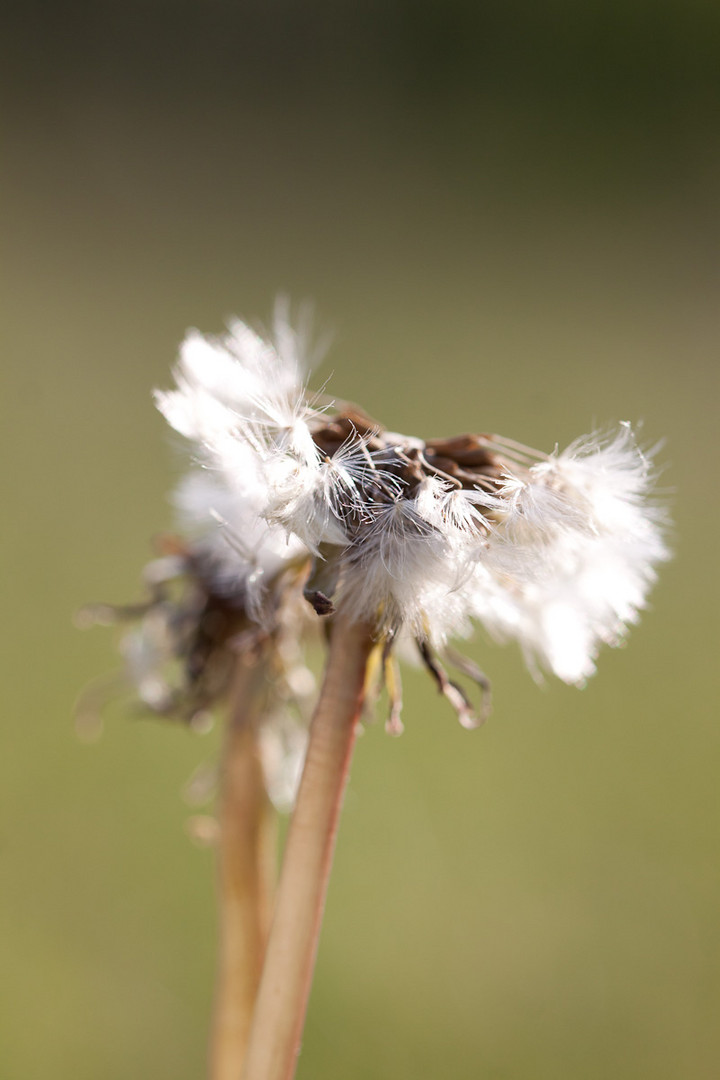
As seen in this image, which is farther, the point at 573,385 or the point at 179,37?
the point at 179,37

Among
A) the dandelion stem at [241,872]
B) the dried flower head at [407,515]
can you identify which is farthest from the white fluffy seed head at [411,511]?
the dandelion stem at [241,872]

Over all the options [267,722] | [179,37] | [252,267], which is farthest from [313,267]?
[267,722]

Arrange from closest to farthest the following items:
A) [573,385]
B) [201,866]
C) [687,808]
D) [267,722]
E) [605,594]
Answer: [605,594], [267,722], [201,866], [687,808], [573,385]

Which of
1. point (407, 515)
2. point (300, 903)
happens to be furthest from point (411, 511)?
point (300, 903)

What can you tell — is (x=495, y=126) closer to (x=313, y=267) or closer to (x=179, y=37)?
(x=313, y=267)

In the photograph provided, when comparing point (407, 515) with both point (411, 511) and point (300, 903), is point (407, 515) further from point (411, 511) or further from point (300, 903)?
point (300, 903)

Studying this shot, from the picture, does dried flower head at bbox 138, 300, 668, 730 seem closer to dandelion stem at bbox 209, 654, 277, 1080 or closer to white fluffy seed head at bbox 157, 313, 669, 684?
white fluffy seed head at bbox 157, 313, 669, 684
